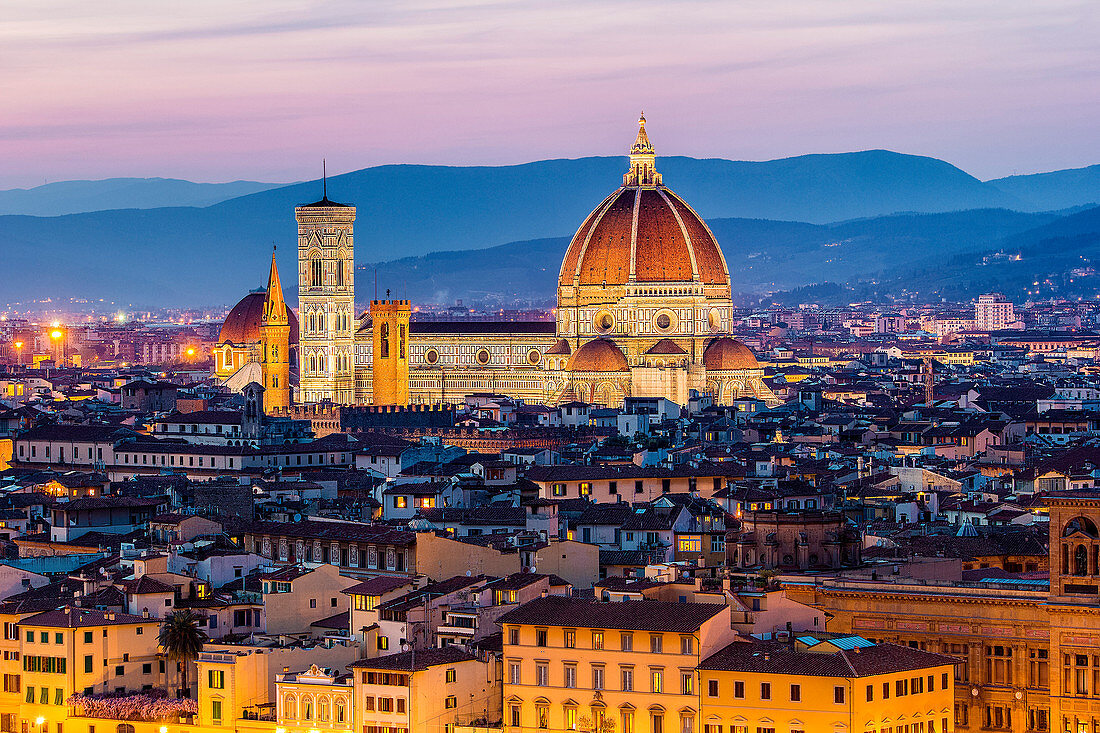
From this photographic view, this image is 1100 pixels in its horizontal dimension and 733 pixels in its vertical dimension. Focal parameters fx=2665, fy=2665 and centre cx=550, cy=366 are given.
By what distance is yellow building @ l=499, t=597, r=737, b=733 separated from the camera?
1864 inches

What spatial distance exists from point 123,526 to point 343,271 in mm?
91895

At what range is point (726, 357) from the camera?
159 metres

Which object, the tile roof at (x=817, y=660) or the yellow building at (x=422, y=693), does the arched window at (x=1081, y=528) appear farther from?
the yellow building at (x=422, y=693)

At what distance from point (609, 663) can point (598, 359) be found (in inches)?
4186

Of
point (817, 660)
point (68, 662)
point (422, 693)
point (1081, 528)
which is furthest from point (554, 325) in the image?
point (817, 660)

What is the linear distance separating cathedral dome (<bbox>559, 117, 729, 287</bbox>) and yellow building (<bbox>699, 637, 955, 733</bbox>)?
11779 cm

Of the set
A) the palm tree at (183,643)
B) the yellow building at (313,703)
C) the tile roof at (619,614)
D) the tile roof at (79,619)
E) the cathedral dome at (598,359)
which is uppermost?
the cathedral dome at (598,359)

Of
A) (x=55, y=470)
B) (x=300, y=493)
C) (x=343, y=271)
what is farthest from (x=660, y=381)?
(x=300, y=493)

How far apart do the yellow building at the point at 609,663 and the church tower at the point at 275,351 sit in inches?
3846

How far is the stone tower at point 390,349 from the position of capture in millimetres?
159750

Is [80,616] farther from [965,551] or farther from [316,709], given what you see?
[965,551]

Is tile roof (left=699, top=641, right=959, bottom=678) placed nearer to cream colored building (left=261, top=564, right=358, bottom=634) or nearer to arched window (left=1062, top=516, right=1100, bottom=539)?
arched window (left=1062, top=516, right=1100, bottom=539)

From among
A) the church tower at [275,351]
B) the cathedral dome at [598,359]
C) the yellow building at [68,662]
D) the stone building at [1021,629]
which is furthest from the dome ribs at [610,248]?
the stone building at [1021,629]

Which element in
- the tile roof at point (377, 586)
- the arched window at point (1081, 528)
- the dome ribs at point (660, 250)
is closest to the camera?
the arched window at point (1081, 528)
